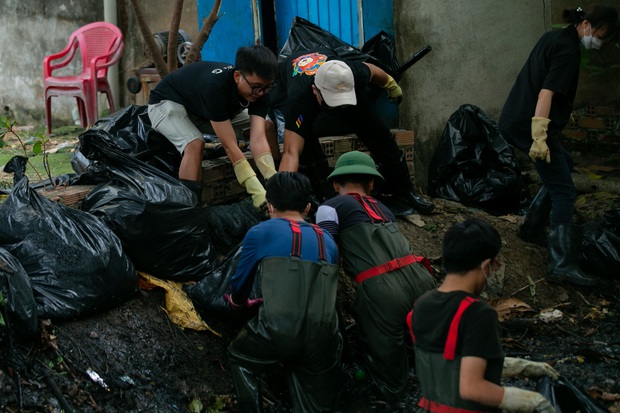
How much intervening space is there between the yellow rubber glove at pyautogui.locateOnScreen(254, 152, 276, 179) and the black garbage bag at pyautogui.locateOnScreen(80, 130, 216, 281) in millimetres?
428

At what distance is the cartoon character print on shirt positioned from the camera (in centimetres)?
472

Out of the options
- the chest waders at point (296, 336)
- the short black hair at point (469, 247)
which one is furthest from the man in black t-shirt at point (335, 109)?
the short black hair at point (469, 247)

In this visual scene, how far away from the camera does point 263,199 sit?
13.8 feet

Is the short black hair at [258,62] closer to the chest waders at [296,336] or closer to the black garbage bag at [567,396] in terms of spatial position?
the chest waders at [296,336]

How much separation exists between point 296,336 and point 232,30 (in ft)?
13.1

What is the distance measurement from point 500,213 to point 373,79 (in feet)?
5.30

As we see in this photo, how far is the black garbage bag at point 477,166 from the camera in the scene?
5906 millimetres

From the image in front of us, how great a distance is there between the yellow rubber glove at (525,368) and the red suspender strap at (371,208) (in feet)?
3.86

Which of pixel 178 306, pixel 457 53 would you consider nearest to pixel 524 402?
pixel 178 306

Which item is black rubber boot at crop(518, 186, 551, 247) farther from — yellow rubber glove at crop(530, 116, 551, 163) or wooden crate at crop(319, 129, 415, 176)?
wooden crate at crop(319, 129, 415, 176)

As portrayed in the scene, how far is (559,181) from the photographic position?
4750 mm

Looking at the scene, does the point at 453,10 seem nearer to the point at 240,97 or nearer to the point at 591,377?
the point at 240,97

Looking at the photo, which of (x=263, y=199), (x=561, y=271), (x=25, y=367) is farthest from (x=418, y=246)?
(x=25, y=367)

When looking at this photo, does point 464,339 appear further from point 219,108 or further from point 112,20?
point 112,20
